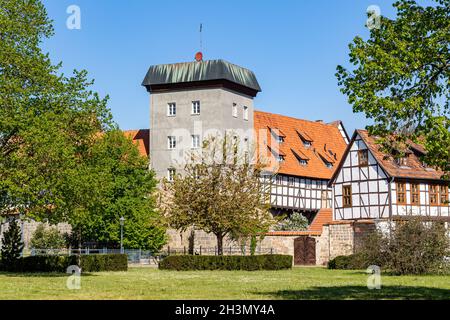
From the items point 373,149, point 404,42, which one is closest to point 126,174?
point 373,149

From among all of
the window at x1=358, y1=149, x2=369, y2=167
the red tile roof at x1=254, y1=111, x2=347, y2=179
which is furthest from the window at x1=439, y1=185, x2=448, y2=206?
the red tile roof at x1=254, y1=111, x2=347, y2=179

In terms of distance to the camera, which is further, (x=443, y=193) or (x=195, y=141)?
(x=195, y=141)

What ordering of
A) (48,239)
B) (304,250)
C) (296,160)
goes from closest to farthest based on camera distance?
(304,250), (48,239), (296,160)

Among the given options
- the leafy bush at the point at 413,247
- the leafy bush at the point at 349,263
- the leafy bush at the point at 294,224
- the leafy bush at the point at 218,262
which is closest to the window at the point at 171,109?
the leafy bush at the point at 294,224

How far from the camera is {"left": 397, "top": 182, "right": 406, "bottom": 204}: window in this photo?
54.8 meters

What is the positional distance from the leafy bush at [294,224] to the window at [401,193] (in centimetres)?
1052

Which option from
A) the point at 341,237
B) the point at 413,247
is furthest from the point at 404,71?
the point at 341,237

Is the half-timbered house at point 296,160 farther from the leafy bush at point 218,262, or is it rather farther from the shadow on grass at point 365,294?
the shadow on grass at point 365,294

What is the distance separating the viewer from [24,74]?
1401 inches

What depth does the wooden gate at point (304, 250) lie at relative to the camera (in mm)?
55312

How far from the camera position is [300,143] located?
72.1 meters

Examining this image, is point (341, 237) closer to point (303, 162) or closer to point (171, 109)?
point (303, 162)

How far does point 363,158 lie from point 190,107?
1633cm
